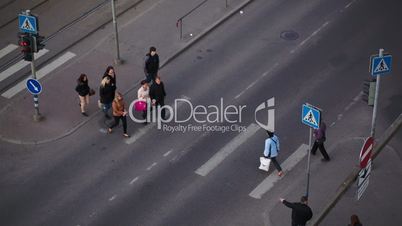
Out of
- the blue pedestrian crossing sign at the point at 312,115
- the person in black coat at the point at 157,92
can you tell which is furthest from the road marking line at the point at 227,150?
the blue pedestrian crossing sign at the point at 312,115

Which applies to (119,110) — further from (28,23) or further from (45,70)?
(45,70)

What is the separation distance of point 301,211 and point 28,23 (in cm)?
1045

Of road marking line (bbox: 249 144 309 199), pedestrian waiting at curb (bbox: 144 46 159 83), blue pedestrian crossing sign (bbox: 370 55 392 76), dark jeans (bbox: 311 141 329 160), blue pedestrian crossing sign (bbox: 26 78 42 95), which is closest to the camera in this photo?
blue pedestrian crossing sign (bbox: 370 55 392 76)

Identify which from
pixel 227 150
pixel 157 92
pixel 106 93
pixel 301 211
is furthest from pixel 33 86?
pixel 301 211

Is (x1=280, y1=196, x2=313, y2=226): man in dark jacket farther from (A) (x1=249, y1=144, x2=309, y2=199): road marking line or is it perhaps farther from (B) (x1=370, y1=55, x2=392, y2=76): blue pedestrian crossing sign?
(B) (x1=370, y1=55, x2=392, y2=76): blue pedestrian crossing sign

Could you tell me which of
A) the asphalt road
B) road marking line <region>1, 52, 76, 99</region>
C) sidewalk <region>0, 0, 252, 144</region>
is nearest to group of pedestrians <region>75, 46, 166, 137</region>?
the asphalt road

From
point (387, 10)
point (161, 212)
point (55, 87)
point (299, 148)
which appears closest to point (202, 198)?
point (161, 212)

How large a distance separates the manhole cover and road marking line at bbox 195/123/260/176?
Result: 5.23 meters

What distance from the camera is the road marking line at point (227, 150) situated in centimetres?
2591

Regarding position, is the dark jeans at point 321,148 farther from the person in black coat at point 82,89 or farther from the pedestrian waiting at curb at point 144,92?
the person in black coat at point 82,89

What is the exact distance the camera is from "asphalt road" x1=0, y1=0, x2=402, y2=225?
80.3 feet

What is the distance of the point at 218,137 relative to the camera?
2719 centimetres

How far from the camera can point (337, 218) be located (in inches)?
948

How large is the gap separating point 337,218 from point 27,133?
10.6 m
